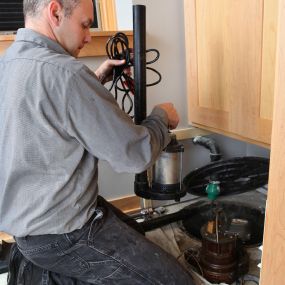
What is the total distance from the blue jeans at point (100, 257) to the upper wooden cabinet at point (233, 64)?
0.56m

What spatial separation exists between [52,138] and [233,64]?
705mm

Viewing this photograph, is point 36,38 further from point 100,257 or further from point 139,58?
point 100,257

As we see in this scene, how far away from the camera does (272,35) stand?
3.27 ft

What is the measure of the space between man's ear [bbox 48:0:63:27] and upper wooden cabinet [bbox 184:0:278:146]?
1.95 ft

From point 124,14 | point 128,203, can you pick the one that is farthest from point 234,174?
point 124,14

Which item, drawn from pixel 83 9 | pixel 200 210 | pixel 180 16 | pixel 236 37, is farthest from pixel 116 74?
pixel 200 210

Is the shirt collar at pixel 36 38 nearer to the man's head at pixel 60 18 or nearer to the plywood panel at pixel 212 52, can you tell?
the man's head at pixel 60 18

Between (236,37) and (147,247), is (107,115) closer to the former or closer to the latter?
(147,247)

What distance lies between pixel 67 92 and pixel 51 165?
21 cm

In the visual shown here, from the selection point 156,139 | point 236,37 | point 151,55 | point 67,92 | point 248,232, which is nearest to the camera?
point 67,92

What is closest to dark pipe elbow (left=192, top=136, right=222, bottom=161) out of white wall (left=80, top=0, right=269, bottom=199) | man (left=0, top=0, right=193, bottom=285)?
white wall (left=80, top=0, right=269, bottom=199)

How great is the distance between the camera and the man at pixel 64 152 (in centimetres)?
84

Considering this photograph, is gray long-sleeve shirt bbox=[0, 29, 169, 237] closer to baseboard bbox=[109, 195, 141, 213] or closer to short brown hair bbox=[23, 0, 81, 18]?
short brown hair bbox=[23, 0, 81, 18]

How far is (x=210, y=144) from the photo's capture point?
1.71 m
